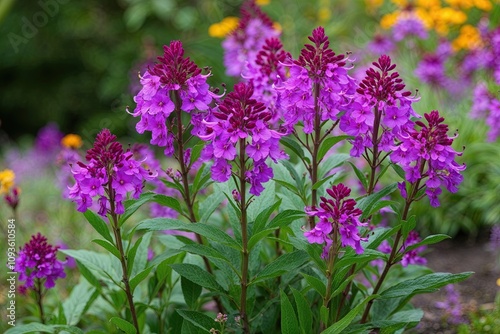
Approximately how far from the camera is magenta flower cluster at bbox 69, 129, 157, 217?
6.16 feet

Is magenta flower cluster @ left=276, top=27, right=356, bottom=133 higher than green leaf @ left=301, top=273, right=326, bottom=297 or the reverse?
higher

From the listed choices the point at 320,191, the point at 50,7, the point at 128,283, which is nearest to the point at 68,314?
the point at 128,283

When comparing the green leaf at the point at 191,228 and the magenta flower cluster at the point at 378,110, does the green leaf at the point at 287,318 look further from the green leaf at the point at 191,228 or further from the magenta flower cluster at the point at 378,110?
the magenta flower cluster at the point at 378,110

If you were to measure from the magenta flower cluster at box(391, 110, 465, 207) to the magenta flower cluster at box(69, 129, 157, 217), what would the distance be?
765 millimetres

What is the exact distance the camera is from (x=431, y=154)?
189cm

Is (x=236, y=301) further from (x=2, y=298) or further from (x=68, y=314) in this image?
(x=2, y=298)

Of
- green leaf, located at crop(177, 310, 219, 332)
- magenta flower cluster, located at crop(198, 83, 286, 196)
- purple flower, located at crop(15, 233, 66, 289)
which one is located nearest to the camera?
magenta flower cluster, located at crop(198, 83, 286, 196)

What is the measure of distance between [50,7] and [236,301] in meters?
6.24

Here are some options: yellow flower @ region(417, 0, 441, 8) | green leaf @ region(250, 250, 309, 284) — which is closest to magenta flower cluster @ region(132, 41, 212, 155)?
green leaf @ region(250, 250, 309, 284)

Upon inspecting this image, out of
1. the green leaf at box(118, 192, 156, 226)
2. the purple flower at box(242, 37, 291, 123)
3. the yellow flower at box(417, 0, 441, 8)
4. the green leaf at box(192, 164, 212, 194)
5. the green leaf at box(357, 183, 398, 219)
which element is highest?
the yellow flower at box(417, 0, 441, 8)

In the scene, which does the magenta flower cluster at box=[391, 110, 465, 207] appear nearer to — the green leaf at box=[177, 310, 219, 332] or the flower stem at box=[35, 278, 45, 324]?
the green leaf at box=[177, 310, 219, 332]

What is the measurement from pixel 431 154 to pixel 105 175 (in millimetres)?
955

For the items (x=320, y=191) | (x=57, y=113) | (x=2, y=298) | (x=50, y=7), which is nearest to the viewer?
(x=320, y=191)

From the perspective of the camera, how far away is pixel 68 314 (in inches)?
102
